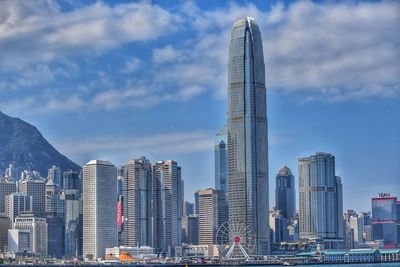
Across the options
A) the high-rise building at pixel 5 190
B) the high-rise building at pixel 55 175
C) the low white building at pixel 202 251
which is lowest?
the low white building at pixel 202 251

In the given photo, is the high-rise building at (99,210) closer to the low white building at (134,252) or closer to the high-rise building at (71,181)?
the low white building at (134,252)

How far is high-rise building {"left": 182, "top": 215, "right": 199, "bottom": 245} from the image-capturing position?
17562cm

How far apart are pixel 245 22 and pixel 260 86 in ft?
35.8

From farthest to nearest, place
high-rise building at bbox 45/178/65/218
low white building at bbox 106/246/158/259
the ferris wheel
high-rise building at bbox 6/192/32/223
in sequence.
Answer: high-rise building at bbox 6/192/32/223 < high-rise building at bbox 45/178/65/218 < the ferris wheel < low white building at bbox 106/246/158/259

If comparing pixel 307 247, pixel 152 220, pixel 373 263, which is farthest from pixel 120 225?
pixel 373 263

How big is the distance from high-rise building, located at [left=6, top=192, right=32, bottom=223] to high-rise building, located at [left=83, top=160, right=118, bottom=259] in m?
19.7

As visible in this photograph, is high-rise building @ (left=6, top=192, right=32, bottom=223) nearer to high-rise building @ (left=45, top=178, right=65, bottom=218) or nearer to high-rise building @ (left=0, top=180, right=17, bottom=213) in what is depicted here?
high-rise building @ (left=45, top=178, right=65, bottom=218)

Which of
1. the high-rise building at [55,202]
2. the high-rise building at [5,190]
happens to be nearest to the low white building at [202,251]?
the high-rise building at [55,202]

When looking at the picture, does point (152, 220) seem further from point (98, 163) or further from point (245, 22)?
point (245, 22)

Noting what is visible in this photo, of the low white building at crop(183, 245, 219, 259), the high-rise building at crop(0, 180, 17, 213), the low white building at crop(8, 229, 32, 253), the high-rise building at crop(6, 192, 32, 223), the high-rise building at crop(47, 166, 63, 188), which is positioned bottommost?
the low white building at crop(183, 245, 219, 259)

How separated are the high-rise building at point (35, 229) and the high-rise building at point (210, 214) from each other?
1124 inches

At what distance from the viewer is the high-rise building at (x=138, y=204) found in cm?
15638

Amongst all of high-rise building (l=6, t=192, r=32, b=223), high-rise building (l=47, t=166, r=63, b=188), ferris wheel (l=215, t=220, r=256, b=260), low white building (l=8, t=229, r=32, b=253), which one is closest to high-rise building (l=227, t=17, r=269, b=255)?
ferris wheel (l=215, t=220, r=256, b=260)

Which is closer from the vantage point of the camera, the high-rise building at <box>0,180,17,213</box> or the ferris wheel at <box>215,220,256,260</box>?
the ferris wheel at <box>215,220,256,260</box>
